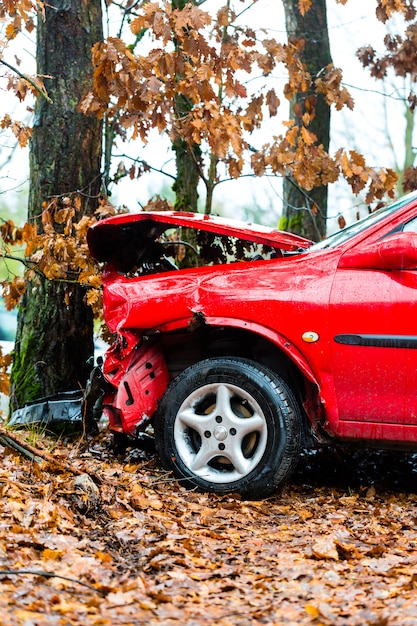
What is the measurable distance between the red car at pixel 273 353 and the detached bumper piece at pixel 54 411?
617 mm

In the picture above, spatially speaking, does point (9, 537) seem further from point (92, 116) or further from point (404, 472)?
point (92, 116)

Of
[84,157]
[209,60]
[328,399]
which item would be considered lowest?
[328,399]

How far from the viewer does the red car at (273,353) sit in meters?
4.66

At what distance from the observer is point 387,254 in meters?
4.61

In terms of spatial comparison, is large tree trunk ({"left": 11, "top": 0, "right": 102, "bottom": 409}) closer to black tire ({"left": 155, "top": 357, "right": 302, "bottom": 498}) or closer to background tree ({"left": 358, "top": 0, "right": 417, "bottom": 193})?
black tire ({"left": 155, "top": 357, "right": 302, "bottom": 498})

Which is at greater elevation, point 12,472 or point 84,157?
point 84,157

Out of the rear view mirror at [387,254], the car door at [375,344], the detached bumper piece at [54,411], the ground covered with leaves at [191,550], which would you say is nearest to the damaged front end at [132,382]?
the ground covered with leaves at [191,550]

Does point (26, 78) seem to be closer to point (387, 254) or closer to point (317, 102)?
point (387, 254)

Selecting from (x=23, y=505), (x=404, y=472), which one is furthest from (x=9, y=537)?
(x=404, y=472)

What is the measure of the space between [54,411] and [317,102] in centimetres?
614

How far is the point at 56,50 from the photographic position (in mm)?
Answer: 7141

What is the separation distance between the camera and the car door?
15.1 ft

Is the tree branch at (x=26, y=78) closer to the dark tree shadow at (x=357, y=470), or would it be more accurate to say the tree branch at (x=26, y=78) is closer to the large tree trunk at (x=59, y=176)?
the large tree trunk at (x=59, y=176)

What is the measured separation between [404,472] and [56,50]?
4.88 m
